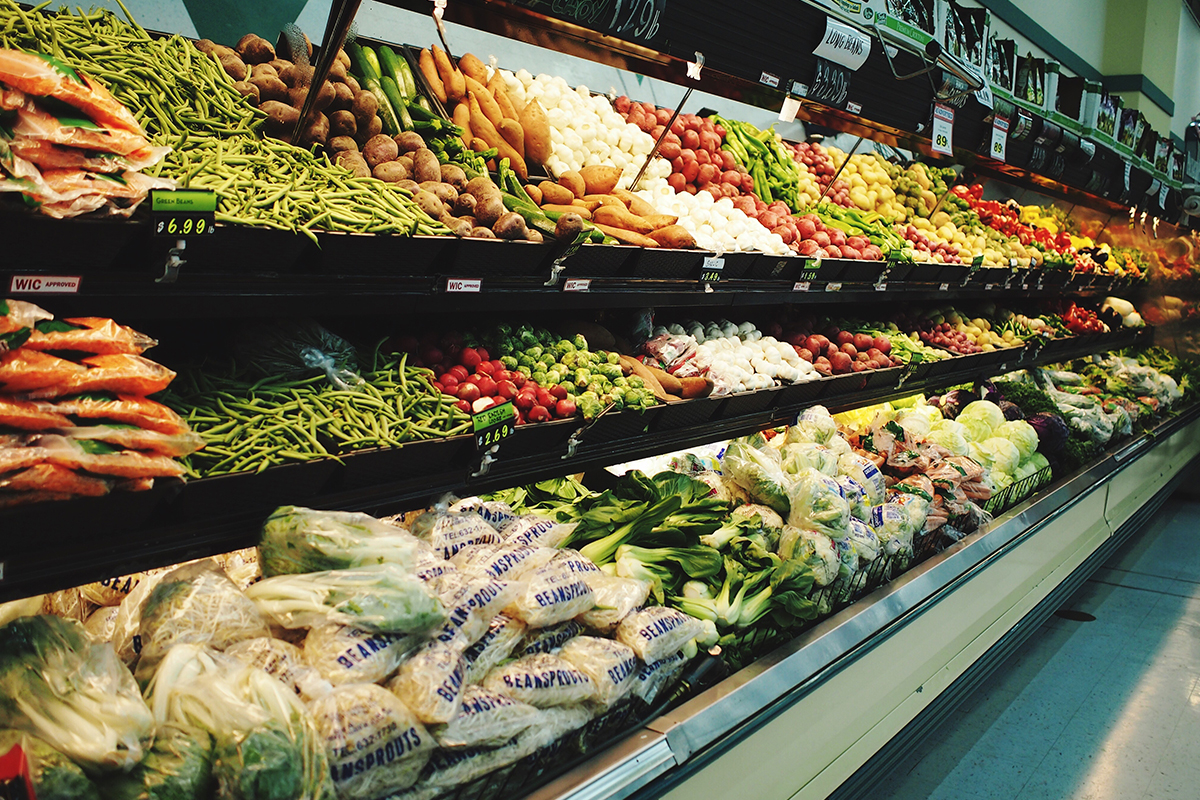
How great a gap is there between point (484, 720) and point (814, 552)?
4.25ft

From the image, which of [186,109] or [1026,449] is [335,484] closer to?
[186,109]

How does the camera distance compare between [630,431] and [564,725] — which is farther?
[630,431]

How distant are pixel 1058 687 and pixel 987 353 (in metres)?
2.15

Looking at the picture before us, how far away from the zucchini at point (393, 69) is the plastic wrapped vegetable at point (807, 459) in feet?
6.41

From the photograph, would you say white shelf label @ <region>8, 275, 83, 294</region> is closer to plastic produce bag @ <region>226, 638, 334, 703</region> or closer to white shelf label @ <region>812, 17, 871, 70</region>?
plastic produce bag @ <region>226, 638, 334, 703</region>

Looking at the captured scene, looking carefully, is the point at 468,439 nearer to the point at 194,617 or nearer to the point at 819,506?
the point at 194,617

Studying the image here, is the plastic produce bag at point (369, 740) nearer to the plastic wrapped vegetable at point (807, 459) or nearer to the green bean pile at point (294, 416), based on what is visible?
the green bean pile at point (294, 416)

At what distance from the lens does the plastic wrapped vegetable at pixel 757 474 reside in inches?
108

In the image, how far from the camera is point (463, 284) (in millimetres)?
2068

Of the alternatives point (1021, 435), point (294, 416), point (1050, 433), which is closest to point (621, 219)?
point (294, 416)

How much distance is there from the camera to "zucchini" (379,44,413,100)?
2.78 meters

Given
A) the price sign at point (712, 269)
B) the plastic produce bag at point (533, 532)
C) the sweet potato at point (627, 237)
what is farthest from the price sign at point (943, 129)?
the plastic produce bag at point (533, 532)

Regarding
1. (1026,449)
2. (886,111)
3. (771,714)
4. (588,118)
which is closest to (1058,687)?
(1026,449)

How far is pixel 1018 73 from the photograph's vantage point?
200 inches
